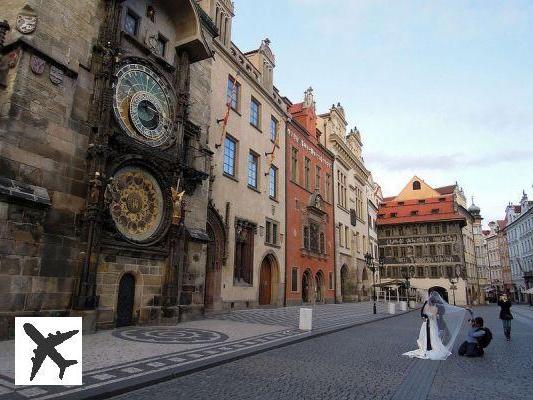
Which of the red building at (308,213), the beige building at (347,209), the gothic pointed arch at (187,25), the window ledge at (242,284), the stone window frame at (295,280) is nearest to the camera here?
the gothic pointed arch at (187,25)

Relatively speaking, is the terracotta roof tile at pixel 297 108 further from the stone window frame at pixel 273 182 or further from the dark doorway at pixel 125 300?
the dark doorway at pixel 125 300

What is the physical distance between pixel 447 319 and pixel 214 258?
1201cm

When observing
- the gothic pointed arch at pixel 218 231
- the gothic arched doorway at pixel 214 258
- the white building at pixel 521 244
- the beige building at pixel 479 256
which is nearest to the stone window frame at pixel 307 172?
the gothic pointed arch at pixel 218 231

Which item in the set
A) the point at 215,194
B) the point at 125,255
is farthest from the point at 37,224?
the point at 215,194

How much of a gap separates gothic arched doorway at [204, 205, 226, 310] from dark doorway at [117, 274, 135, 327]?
22.2ft

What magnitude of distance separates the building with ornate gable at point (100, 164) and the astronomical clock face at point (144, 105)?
0.05m

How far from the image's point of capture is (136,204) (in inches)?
524

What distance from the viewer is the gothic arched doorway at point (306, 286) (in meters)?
31.5

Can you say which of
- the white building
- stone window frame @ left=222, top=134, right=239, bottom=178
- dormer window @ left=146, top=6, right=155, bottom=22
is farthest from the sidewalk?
the white building

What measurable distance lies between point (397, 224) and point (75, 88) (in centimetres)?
5853

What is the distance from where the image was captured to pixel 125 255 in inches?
503

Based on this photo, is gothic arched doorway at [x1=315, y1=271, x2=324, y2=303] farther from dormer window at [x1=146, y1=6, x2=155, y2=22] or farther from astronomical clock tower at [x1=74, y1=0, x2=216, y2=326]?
dormer window at [x1=146, y1=6, x2=155, y2=22]

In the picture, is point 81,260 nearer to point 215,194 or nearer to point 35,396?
point 35,396

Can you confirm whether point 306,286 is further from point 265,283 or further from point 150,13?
point 150,13
